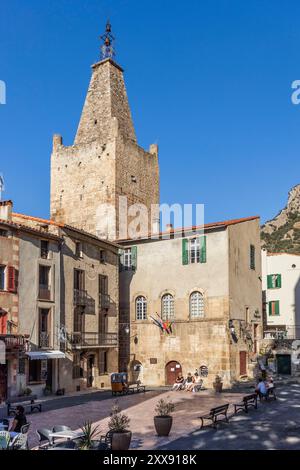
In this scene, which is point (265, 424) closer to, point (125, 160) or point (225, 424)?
point (225, 424)

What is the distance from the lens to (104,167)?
45656 millimetres

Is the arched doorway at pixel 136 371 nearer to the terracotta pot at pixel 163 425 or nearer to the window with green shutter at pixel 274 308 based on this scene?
the window with green shutter at pixel 274 308

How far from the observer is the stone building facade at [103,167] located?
45188 mm

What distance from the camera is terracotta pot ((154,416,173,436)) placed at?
16.8 metres

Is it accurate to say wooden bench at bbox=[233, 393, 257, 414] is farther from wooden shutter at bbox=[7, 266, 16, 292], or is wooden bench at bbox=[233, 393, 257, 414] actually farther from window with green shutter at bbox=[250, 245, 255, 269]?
window with green shutter at bbox=[250, 245, 255, 269]

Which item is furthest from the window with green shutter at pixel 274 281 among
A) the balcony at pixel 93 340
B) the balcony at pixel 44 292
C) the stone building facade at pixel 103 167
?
the balcony at pixel 44 292

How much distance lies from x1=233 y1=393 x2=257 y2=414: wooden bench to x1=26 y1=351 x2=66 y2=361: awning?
10.0 metres

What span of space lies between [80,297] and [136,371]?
8.03 meters

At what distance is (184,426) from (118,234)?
26.4 m

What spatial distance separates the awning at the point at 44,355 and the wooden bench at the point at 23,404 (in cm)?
185

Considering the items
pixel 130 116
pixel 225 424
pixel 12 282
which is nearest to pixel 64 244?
pixel 12 282

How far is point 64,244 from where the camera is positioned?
103 feet

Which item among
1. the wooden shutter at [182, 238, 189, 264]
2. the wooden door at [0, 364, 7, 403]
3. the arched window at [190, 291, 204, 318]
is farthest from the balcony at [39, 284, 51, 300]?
the arched window at [190, 291, 204, 318]

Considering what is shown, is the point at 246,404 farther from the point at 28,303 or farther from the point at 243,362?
the point at 243,362
